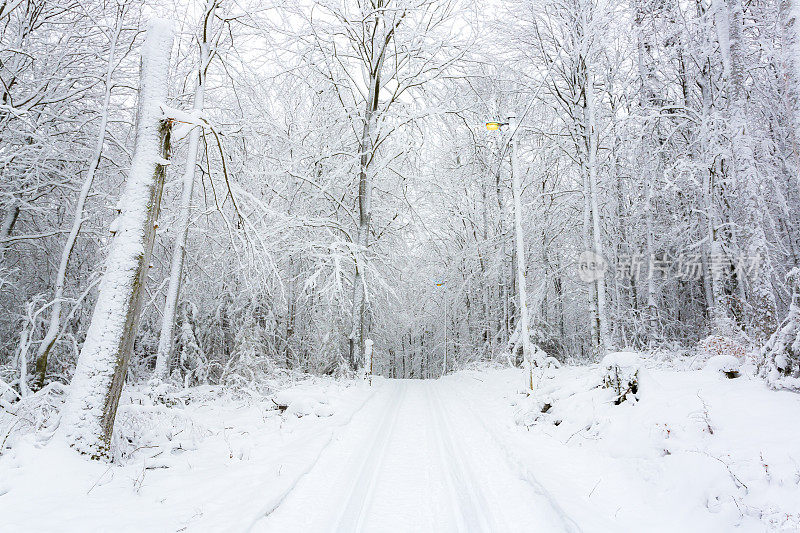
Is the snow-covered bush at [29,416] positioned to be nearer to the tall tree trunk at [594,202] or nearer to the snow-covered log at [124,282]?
the snow-covered log at [124,282]

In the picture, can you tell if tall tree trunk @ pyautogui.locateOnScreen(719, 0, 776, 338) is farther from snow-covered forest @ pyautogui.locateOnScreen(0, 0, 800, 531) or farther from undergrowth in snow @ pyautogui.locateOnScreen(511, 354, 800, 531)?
undergrowth in snow @ pyautogui.locateOnScreen(511, 354, 800, 531)

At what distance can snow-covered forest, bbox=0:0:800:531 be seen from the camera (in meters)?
4.47

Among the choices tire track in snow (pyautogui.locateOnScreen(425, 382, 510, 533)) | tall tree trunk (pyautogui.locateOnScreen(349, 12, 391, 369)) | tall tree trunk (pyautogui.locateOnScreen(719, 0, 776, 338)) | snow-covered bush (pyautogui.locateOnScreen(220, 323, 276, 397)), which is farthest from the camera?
tall tree trunk (pyautogui.locateOnScreen(349, 12, 391, 369))

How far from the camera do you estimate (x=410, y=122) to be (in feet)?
53.6

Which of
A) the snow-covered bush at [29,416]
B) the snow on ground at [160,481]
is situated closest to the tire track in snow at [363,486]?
the snow on ground at [160,481]

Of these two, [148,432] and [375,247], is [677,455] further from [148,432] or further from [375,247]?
[375,247]

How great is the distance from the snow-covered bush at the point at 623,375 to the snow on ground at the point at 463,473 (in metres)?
0.06

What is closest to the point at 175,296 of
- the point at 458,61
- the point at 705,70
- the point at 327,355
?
the point at 327,355

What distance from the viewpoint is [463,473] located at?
5.10m

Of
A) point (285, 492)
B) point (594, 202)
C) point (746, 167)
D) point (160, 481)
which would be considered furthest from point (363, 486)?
point (594, 202)

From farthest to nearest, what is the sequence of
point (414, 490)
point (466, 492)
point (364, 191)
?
point (364, 191)
point (414, 490)
point (466, 492)

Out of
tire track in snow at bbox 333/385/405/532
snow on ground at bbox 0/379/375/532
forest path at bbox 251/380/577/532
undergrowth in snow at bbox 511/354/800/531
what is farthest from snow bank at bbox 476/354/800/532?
snow on ground at bbox 0/379/375/532

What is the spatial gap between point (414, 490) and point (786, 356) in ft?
16.1

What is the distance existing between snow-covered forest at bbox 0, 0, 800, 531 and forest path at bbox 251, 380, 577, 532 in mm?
53
